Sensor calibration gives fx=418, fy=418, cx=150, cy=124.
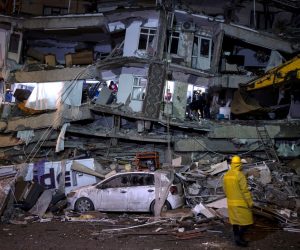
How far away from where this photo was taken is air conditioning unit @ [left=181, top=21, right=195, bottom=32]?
23078 millimetres

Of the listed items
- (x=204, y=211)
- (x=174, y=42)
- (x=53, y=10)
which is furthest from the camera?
(x=53, y=10)

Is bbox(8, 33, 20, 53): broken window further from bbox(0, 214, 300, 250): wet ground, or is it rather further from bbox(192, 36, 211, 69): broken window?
bbox(0, 214, 300, 250): wet ground

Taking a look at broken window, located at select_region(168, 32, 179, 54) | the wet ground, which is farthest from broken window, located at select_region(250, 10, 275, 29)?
the wet ground

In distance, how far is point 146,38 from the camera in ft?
74.9

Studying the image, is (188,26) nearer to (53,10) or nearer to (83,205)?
(53,10)

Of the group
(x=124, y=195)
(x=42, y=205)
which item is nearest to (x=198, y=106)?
(x=124, y=195)

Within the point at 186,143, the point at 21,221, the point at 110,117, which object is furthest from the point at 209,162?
the point at 21,221

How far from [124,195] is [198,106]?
9.54 meters

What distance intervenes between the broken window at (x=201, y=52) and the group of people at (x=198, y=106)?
64.4 inches

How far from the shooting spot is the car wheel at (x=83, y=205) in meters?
15.0

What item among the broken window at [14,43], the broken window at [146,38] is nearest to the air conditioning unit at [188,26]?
the broken window at [146,38]

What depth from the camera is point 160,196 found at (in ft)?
47.2

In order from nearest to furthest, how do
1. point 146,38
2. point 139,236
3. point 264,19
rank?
1. point 139,236
2. point 146,38
3. point 264,19

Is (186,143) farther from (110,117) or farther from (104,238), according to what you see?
(104,238)
